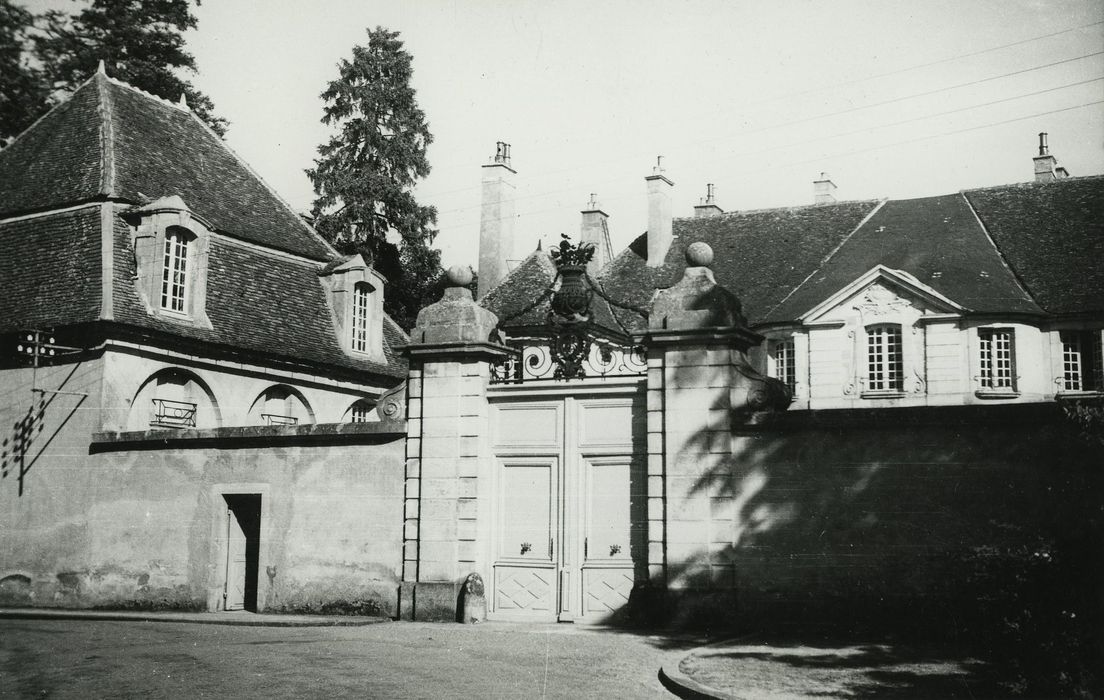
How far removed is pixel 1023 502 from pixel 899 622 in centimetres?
166

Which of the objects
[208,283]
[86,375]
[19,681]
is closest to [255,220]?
[208,283]

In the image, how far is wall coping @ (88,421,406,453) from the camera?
45.5ft

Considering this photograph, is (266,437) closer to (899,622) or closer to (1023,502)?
(899,622)

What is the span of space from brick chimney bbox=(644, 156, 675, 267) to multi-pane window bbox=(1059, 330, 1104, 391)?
38.4 feet

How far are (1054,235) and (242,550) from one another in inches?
885

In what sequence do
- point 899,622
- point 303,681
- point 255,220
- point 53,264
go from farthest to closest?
point 255,220, point 53,264, point 899,622, point 303,681

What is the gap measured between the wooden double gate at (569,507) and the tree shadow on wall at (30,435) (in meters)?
8.65

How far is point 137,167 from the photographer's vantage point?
70.3ft

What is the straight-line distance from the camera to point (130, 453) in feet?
53.8

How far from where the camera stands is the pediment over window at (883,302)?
27.3 metres

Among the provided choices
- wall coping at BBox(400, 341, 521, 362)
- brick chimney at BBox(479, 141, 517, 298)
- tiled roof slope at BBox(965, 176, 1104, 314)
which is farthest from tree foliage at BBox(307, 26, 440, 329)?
wall coping at BBox(400, 341, 521, 362)

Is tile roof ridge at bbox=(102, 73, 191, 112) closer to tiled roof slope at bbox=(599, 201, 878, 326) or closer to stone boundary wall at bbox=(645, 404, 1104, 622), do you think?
tiled roof slope at bbox=(599, 201, 878, 326)

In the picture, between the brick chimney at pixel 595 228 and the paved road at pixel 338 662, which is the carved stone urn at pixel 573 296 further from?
the brick chimney at pixel 595 228

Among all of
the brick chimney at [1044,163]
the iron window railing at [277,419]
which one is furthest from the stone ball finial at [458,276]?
the brick chimney at [1044,163]
